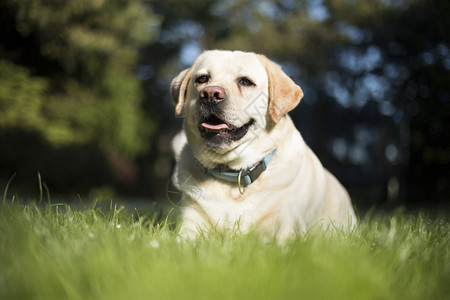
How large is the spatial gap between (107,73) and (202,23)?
800cm

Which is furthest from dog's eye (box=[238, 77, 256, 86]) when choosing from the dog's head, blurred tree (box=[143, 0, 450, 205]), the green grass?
blurred tree (box=[143, 0, 450, 205])

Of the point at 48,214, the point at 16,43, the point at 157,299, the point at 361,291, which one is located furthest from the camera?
the point at 16,43

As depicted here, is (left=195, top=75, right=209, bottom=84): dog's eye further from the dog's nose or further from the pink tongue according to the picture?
the pink tongue

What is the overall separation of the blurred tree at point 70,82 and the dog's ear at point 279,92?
8611 millimetres

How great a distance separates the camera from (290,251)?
2010 millimetres

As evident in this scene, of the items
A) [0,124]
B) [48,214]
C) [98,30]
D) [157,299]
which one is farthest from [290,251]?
[98,30]

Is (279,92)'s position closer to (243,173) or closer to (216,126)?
(216,126)

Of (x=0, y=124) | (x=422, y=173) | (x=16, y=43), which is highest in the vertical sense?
(x=16, y=43)

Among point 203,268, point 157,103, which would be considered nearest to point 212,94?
point 203,268

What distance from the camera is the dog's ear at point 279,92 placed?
296cm

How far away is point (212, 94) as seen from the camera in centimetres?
279

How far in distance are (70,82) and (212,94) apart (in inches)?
412

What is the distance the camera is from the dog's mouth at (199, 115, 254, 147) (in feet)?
9.52

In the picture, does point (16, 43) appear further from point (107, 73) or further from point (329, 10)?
point (329, 10)
